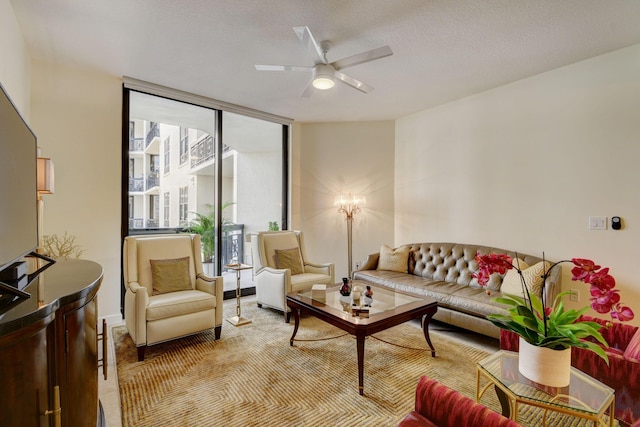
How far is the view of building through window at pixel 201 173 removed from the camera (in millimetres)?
4027

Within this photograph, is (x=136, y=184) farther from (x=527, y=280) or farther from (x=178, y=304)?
(x=527, y=280)

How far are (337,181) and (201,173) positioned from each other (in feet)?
7.20

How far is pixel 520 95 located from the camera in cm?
369

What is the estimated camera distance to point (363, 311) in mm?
2559

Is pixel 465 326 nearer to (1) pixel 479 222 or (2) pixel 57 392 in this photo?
(1) pixel 479 222

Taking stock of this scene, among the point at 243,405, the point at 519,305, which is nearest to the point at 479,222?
the point at 519,305

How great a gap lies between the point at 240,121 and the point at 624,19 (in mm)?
4460

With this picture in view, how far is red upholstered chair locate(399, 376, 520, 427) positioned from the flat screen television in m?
1.60

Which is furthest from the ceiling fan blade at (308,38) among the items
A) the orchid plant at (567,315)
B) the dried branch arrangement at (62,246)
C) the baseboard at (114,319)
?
the baseboard at (114,319)

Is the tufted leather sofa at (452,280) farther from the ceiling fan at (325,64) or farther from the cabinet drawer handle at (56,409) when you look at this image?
the cabinet drawer handle at (56,409)

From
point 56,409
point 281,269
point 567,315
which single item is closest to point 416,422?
point 567,315

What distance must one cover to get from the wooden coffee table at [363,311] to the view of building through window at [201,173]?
135cm

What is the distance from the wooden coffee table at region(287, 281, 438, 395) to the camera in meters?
2.29

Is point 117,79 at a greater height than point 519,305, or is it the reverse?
point 117,79
